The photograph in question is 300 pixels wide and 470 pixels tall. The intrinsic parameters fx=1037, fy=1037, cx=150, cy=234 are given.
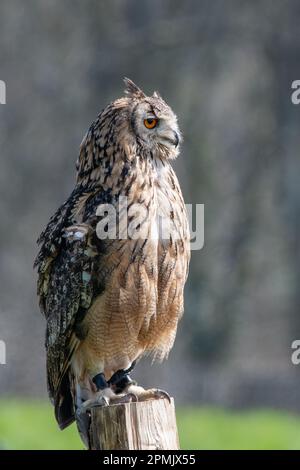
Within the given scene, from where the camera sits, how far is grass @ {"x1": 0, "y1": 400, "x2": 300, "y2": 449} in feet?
24.9

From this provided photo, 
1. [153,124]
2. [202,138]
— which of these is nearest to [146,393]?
[153,124]

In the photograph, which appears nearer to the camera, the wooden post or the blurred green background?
the wooden post

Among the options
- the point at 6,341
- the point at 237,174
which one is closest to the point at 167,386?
the point at 6,341

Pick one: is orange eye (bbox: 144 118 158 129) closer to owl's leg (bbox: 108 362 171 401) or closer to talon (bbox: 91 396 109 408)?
owl's leg (bbox: 108 362 171 401)

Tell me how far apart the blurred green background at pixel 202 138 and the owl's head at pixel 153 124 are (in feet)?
26.4

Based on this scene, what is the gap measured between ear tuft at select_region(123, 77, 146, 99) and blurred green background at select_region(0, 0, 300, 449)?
807cm

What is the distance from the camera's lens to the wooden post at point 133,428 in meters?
3.30

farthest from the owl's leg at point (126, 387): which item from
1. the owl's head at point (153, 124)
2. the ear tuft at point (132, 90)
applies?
the ear tuft at point (132, 90)

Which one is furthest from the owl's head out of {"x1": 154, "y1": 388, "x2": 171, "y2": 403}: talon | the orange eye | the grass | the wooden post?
the grass

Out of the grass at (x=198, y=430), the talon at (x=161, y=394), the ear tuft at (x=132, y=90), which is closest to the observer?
the talon at (x=161, y=394)

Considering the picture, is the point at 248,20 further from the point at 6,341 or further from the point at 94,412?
the point at 94,412

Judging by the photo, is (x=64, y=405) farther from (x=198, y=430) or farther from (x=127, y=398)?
(x=198, y=430)

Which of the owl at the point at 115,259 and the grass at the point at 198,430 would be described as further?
the grass at the point at 198,430

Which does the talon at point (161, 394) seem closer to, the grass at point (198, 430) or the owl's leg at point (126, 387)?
the owl's leg at point (126, 387)
